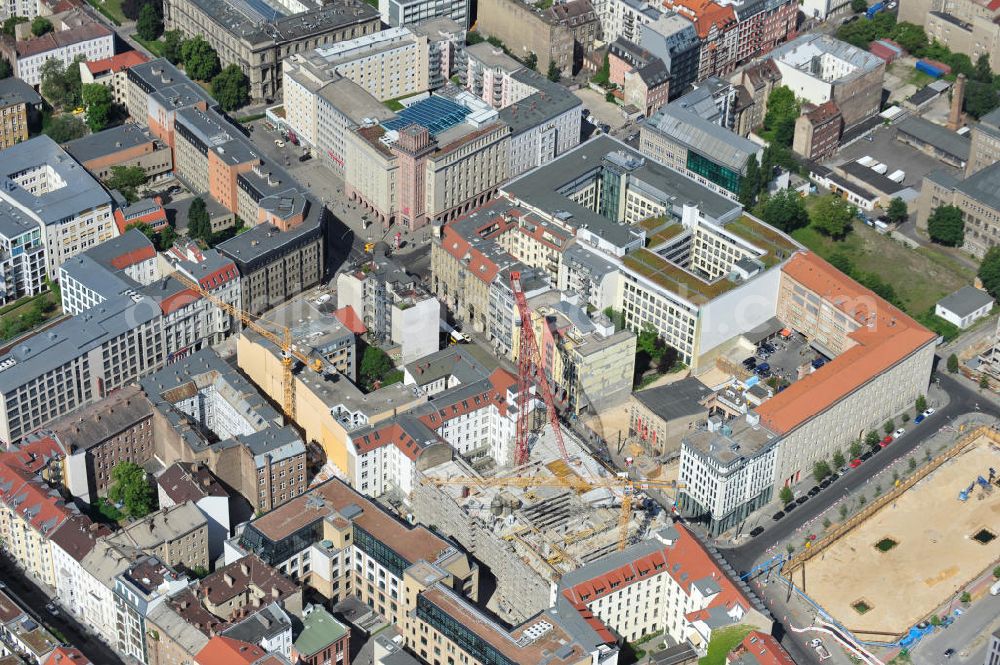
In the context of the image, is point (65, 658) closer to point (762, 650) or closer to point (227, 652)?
point (227, 652)

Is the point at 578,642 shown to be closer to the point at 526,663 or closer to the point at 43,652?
the point at 526,663

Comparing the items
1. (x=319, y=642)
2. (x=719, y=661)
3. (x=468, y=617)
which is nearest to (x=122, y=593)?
(x=319, y=642)

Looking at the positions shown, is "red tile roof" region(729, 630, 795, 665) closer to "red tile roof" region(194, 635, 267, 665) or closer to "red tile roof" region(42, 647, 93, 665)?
"red tile roof" region(194, 635, 267, 665)

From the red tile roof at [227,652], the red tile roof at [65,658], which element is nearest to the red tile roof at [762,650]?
the red tile roof at [227,652]

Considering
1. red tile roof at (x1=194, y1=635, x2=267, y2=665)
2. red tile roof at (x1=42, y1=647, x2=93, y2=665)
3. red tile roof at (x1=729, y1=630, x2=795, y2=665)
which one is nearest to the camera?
red tile roof at (x1=194, y1=635, x2=267, y2=665)

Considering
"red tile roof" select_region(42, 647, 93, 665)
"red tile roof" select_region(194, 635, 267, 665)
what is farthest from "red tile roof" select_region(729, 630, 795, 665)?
"red tile roof" select_region(42, 647, 93, 665)

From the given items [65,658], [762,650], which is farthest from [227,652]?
[762,650]
